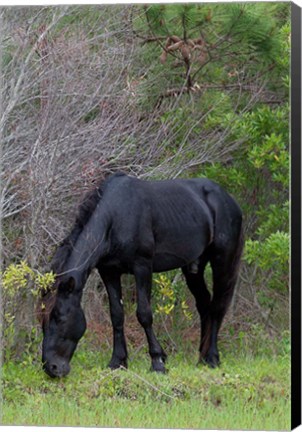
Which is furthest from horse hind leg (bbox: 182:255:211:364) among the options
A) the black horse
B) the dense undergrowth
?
the dense undergrowth

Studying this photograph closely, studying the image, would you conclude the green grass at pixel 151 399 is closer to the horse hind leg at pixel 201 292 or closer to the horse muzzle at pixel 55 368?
the horse muzzle at pixel 55 368

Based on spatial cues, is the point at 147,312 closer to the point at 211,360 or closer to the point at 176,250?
the point at 176,250

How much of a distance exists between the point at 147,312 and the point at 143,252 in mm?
508

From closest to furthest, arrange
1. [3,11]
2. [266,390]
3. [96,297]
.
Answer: [266,390], [3,11], [96,297]

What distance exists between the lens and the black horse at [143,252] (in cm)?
1111

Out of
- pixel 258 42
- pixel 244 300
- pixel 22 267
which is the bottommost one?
pixel 244 300

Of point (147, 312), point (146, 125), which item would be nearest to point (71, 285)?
point (147, 312)

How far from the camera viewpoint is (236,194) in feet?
41.7

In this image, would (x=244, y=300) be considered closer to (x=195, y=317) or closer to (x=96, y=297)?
(x=195, y=317)

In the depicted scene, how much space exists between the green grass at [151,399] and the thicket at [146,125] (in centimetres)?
74

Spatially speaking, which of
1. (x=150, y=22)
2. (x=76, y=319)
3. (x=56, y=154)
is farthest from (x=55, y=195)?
(x=150, y=22)

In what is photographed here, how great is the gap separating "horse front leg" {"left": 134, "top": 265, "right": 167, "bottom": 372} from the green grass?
0.24m

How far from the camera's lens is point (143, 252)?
11469 mm

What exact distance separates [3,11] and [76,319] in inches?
105
